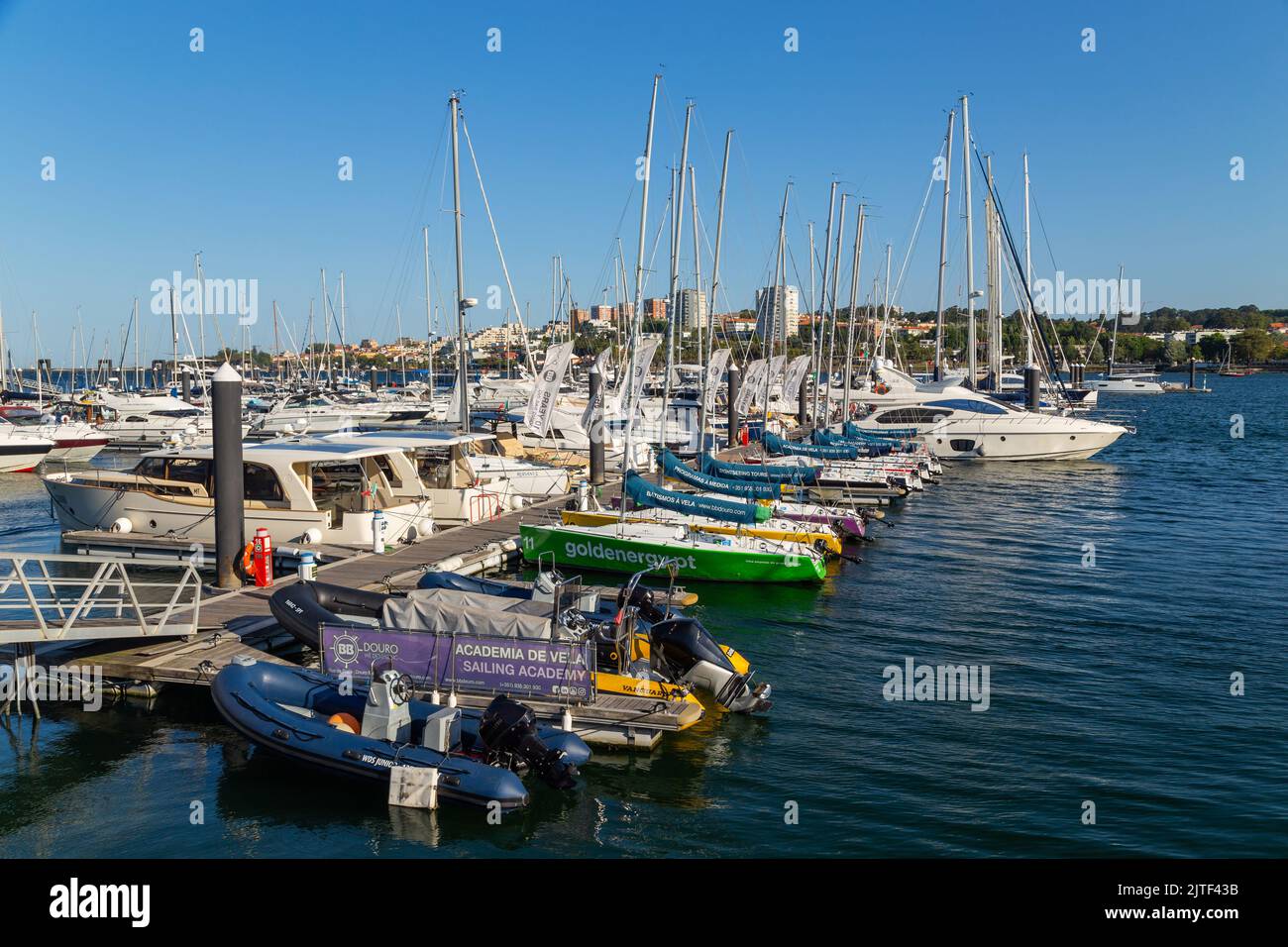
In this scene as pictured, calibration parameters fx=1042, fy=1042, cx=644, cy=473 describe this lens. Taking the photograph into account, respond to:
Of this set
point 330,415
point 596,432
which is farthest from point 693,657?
point 330,415

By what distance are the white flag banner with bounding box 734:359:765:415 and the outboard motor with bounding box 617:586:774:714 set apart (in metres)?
26.9

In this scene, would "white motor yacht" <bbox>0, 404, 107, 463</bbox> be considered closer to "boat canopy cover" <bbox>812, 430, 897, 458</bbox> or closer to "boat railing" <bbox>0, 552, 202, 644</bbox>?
"boat canopy cover" <bbox>812, 430, 897, 458</bbox>

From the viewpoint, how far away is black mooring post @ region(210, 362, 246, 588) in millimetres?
17125

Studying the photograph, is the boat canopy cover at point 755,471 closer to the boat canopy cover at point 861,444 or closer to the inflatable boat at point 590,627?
the boat canopy cover at point 861,444

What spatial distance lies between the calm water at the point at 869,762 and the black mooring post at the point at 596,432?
8.30 m

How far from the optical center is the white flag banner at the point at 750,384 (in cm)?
4081

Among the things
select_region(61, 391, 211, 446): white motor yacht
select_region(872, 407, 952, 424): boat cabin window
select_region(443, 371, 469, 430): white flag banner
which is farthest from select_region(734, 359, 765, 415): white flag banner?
select_region(61, 391, 211, 446): white motor yacht

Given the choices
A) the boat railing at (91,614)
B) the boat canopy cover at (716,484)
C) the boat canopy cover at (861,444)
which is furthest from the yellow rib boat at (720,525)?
the boat canopy cover at (861,444)

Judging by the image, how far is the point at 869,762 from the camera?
1249 cm

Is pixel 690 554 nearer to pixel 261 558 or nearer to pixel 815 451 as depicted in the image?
pixel 261 558

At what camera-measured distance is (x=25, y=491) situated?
128 ft
